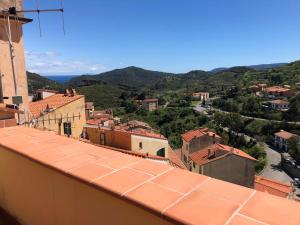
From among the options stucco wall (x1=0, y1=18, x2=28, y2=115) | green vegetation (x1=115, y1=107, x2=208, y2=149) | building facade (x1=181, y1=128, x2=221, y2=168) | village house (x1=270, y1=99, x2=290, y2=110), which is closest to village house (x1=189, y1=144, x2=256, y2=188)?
building facade (x1=181, y1=128, x2=221, y2=168)

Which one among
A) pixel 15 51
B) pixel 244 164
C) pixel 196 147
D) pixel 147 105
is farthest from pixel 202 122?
pixel 15 51

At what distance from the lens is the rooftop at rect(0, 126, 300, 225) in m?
0.95

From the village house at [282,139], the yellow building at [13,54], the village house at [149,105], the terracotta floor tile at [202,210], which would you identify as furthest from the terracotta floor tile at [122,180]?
the village house at [149,105]

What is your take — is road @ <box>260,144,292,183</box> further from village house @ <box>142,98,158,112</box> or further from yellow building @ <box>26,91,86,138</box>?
village house @ <box>142,98,158,112</box>

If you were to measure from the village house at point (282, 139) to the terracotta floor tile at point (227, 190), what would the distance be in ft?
159

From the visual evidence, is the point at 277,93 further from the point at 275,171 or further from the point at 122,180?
the point at 122,180

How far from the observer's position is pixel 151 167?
1474 mm

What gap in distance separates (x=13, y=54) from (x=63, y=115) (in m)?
5.57

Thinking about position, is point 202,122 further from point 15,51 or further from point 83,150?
point 83,150

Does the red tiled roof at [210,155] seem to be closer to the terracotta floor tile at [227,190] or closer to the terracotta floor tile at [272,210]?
the terracotta floor tile at [227,190]

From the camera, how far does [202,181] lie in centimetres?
125

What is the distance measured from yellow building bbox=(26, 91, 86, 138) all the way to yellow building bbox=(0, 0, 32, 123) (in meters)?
3.28

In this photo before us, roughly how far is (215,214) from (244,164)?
21631 millimetres

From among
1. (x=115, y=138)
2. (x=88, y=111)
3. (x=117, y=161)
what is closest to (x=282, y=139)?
(x=88, y=111)
